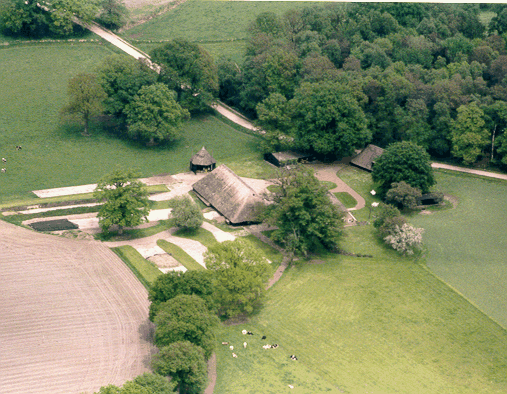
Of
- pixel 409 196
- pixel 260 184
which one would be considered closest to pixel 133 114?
pixel 260 184

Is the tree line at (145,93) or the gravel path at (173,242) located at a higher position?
the tree line at (145,93)

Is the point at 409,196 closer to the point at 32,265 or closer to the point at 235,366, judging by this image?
the point at 235,366

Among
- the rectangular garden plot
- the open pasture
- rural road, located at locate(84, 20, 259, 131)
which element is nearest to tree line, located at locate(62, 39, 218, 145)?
rural road, located at locate(84, 20, 259, 131)

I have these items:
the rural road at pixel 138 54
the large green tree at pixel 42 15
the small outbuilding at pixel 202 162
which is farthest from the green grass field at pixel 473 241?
the large green tree at pixel 42 15

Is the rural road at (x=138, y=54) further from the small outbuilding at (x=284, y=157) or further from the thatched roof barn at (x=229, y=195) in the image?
the thatched roof barn at (x=229, y=195)

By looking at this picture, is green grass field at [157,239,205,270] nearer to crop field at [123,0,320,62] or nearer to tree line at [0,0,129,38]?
crop field at [123,0,320,62]
